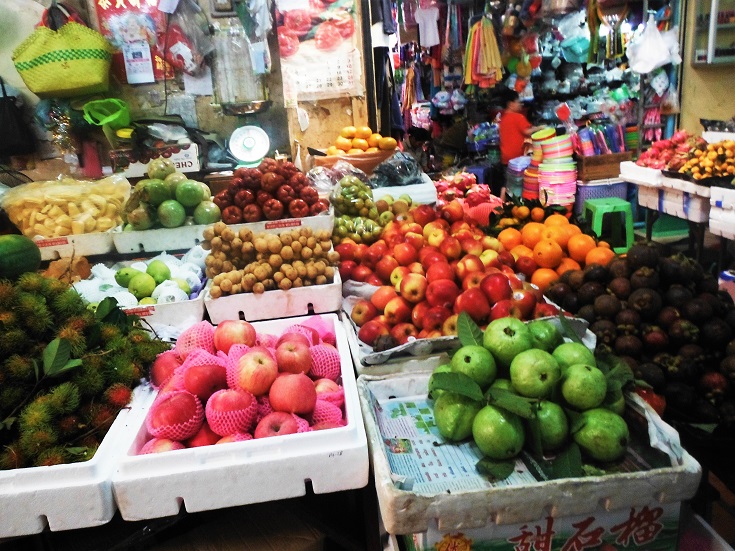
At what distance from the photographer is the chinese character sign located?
4793mm

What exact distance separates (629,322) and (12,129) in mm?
4779

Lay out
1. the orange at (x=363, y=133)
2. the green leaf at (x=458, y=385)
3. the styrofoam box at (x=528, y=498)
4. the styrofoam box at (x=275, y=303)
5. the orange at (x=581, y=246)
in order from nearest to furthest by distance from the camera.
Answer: the styrofoam box at (x=528, y=498), the green leaf at (x=458, y=385), the styrofoam box at (x=275, y=303), the orange at (x=581, y=246), the orange at (x=363, y=133)

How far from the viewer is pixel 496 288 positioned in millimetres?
2107

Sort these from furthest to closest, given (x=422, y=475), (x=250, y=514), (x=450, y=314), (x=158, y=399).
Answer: (x=450, y=314) → (x=250, y=514) → (x=158, y=399) → (x=422, y=475)

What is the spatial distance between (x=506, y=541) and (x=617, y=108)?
7287mm

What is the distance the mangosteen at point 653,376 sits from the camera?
172 cm

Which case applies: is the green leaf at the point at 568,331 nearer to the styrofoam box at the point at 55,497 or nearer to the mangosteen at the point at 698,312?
the mangosteen at the point at 698,312

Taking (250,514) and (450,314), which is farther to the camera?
(450,314)

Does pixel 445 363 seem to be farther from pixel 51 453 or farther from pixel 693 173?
pixel 693 173

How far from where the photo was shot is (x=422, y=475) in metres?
1.49

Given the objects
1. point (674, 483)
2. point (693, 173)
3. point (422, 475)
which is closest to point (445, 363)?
point (422, 475)

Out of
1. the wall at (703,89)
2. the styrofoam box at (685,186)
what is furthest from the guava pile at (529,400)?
the wall at (703,89)

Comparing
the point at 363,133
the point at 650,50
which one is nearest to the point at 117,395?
the point at 363,133

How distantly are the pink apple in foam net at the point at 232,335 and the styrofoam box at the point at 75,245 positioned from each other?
1.32 meters
